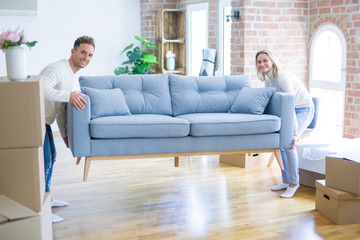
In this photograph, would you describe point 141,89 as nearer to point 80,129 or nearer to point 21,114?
point 80,129

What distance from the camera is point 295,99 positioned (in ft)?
14.6

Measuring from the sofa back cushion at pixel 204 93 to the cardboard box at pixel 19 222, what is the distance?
239 centimetres

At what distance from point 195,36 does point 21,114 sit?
490 cm

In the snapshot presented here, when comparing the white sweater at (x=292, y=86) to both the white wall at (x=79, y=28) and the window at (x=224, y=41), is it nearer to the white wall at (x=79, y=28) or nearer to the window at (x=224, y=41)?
the window at (x=224, y=41)

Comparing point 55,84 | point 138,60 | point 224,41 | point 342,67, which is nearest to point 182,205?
point 55,84

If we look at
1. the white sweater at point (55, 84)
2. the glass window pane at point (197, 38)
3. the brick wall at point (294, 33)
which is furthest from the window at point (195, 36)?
the white sweater at point (55, 84)

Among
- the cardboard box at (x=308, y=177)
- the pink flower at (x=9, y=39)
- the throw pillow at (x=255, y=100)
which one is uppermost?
the pink flower at (x=9, y=39)

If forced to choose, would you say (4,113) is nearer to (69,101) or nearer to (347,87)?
(69,101)

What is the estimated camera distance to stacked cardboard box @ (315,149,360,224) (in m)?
3.47

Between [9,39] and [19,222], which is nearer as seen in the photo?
[19,222]

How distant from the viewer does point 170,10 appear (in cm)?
723

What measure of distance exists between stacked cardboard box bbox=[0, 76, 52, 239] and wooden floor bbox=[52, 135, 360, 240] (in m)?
0.71

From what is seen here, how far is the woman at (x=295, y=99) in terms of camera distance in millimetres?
4172

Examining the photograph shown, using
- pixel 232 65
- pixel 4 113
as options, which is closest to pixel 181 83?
pixel 232 65
